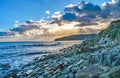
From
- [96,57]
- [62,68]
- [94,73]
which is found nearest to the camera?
[94,73]

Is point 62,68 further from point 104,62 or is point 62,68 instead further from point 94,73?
point 94,73

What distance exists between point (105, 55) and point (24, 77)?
773cm

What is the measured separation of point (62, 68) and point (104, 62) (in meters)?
4.12

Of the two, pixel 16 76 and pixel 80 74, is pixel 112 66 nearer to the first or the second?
pixel 80 74

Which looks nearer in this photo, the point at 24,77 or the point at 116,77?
the point at 116,77

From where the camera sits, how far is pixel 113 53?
16203 mm

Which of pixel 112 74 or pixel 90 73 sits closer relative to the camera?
pixel 112 74

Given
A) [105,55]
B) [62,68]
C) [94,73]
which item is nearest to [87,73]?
[94,73]

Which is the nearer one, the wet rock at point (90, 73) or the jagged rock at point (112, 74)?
the jagged rock at point (112, 74)

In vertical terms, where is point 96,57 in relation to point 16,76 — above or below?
above

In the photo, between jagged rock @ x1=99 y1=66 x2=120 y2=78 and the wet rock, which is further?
the wet rock

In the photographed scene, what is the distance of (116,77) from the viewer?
42.3ft

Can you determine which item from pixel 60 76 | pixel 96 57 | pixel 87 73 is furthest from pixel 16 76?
pixel 87 73

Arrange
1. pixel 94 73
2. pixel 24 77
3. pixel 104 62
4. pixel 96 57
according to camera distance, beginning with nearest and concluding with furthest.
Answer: pixel 94 73, pixel 104 62, pixel 96 57, pixel 24 77
